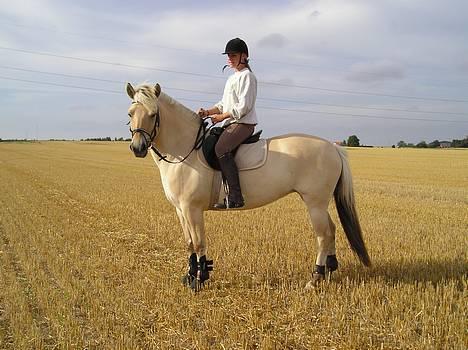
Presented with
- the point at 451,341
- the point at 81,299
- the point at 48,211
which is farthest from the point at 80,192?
the point at 451,341

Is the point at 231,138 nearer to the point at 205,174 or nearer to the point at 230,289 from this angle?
the point at 205,174

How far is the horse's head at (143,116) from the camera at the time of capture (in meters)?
4.65

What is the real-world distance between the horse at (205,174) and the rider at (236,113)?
10.0 inches

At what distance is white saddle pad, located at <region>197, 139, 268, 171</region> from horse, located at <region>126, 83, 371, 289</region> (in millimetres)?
63

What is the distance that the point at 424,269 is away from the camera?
5.75m

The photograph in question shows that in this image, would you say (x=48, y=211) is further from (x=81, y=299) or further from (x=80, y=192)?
(x=81, y=299)

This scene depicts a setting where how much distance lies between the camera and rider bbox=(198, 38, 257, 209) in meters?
4.89

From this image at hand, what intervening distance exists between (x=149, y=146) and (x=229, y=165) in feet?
3.58

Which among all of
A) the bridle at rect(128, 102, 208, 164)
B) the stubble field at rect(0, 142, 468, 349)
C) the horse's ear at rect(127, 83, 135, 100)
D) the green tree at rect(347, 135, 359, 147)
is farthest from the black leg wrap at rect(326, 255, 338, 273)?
the green tree at rect(347, 135, 359, 147)

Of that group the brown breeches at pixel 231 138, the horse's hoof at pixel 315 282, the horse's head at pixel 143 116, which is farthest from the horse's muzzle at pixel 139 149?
the horse's hoof at pixel 315 282

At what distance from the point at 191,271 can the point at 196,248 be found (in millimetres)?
355

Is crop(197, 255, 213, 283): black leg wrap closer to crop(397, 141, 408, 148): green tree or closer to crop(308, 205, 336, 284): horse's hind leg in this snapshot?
crop(308, 205, 336, 284): horse's hind leg

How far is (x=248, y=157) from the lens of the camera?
5141mm

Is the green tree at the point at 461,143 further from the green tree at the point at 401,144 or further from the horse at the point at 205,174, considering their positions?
the horse at the point at 205,174
